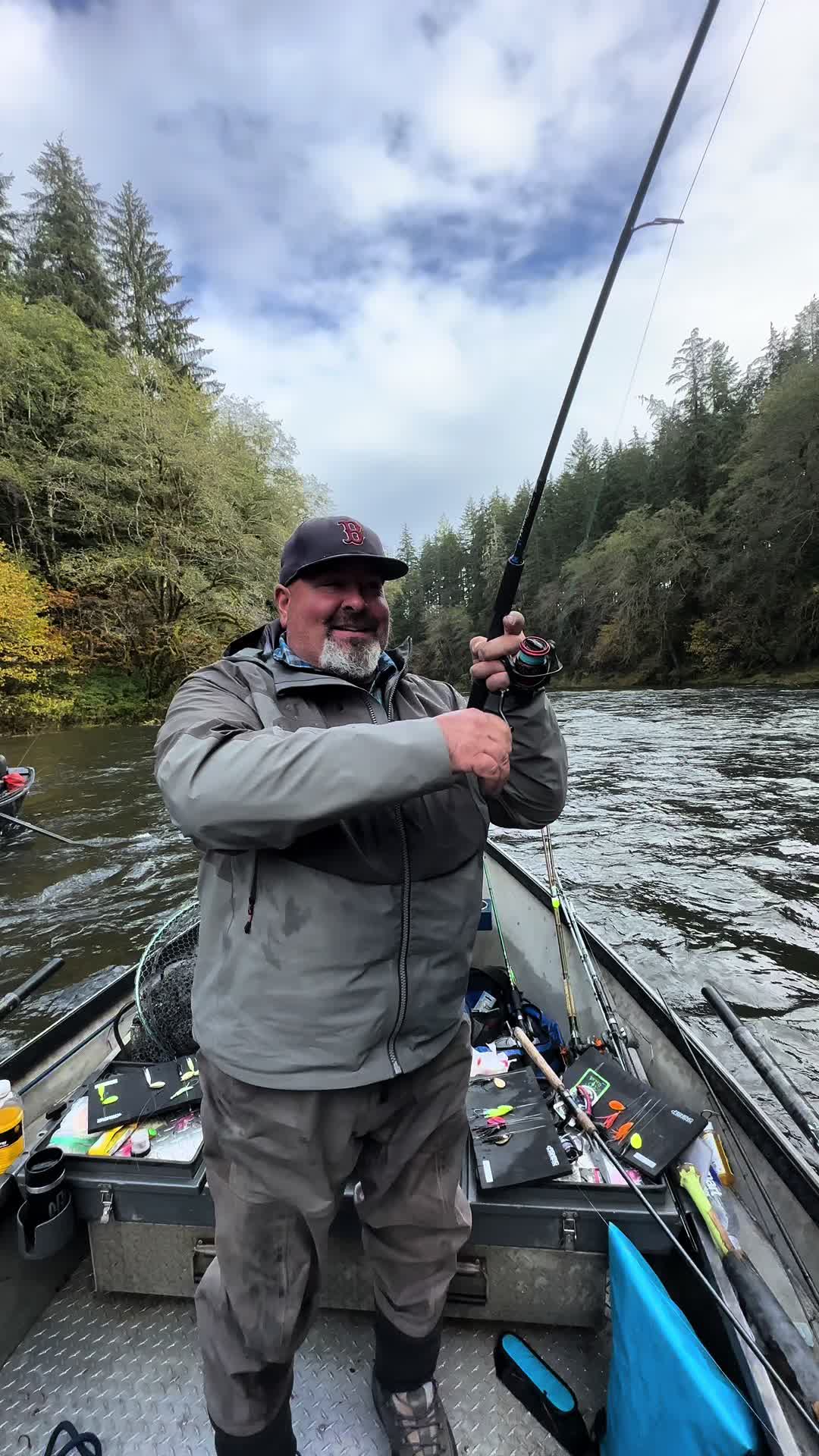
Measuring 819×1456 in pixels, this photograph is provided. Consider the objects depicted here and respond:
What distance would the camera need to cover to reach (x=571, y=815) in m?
10.4

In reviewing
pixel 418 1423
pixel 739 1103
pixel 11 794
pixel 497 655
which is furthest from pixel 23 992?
pixel 11 794

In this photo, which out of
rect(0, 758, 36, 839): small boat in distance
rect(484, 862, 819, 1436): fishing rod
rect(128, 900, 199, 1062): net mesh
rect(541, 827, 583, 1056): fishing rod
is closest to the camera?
rect(484, 862, 819, 1436): fishing rod

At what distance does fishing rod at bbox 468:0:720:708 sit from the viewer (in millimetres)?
1739

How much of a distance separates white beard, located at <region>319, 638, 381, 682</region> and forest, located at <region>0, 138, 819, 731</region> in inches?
62.4

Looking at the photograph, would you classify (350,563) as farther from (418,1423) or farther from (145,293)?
(145,293)

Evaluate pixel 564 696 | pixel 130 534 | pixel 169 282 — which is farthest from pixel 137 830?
pixel 169 282

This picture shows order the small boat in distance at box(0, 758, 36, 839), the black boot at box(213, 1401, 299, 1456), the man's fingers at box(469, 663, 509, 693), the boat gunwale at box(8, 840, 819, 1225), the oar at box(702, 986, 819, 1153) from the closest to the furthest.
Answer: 1. the black boot at box(213, 1401, 299, 1456)
2. the man's fingers at box(469, 663, 509, 693)
3. the boat gunwale at box(8, 840, 819, 1225)
4. the oar at box(702, 986, 819, 1153)
5. the small boat in distance at box(0, 758, 36, 839)

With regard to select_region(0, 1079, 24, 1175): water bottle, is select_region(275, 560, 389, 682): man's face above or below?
above

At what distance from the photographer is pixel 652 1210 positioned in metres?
1.70

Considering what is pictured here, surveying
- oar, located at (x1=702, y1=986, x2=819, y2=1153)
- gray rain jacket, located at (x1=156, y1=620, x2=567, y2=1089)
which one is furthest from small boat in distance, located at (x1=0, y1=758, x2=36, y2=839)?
oar, located at (x1=702, y1=986, x2=819, y2=1153)

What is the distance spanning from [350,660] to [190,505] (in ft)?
74.4

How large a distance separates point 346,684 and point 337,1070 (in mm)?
831

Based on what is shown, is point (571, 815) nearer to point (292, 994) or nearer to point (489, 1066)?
point (489, 1066)

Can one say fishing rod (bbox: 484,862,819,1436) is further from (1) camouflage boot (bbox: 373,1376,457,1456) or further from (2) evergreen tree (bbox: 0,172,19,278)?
(2) evergreen tree (bbox: 0,172,19,278)
